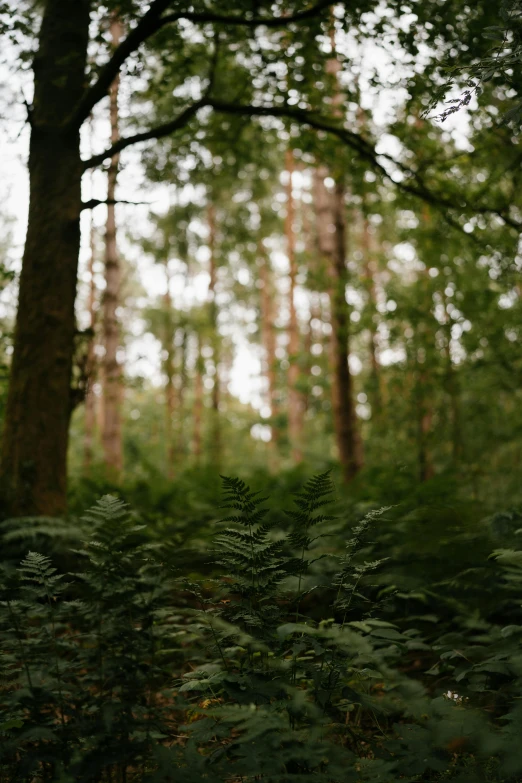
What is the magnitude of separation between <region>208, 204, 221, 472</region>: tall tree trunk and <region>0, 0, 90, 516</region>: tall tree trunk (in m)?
11.9

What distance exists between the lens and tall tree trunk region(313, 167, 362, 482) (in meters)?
10.1

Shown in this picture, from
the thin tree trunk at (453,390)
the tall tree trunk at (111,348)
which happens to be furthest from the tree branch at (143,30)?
the tall tree trunk at (111,348)

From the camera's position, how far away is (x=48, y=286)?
4941mm

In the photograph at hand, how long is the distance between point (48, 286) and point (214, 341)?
41.0ft

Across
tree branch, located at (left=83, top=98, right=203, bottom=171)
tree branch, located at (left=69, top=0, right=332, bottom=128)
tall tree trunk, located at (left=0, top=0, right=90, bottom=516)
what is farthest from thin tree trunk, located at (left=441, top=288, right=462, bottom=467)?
tall tree trunk, located at (left=0, top=0, right=90, bottom=516)

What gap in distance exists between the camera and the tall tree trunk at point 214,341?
1753cm

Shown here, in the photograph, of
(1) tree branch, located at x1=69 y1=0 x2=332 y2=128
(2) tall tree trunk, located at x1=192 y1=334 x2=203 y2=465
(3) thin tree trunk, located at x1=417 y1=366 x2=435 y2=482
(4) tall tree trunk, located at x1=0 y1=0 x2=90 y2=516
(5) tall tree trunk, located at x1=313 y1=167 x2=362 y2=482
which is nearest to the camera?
(1) tree branch, located at x1=69 y1=0 x2=332 y2=128

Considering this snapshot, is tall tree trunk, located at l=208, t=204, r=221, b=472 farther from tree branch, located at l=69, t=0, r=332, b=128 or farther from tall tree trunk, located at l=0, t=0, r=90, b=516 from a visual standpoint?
tree branch, located at l=69, t=0, r=332, b=128

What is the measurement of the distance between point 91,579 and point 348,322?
892 centimetres

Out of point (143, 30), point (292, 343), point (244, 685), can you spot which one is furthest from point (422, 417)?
point (292, 343)

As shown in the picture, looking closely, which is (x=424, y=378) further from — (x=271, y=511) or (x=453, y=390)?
(x=271, y=511)

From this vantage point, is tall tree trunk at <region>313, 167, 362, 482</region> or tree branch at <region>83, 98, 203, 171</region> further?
tall tree trunk at <region>313, 167, 362, 482</region>

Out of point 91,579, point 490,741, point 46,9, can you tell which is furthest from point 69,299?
point 490,741

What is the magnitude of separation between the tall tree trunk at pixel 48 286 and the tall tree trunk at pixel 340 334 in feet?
19.0
